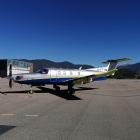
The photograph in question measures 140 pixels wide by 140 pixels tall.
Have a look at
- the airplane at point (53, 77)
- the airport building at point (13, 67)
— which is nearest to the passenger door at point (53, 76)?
the airplane at point (53, 77)

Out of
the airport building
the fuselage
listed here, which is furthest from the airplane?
the airport building

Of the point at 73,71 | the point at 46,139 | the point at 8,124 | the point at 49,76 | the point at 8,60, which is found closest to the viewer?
the point at 46,139

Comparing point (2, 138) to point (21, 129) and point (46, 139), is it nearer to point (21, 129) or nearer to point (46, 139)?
point (21, 129)

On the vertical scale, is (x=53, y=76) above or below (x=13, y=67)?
below

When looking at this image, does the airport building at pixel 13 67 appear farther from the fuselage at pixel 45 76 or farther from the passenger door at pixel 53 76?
the passenger door at pixel 53 76

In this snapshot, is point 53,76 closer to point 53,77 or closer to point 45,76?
point 53,77

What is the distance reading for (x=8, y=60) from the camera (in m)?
69.8

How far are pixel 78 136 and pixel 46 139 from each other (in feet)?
3.24

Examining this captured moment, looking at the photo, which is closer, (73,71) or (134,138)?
(134,138)

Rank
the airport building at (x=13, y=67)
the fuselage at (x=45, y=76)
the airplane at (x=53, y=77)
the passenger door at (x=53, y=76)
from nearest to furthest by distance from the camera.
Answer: the airplane at (x=53, y=77), the fuselage at (x=45, y=76), the passenger door at (x=53, y=76), the airport building at (x=13, y=67)

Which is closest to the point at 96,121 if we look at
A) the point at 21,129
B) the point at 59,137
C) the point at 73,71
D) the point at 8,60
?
the point at 59,137

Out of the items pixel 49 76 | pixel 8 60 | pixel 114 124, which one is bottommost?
pixel 114 124

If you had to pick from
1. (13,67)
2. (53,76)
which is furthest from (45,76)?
(13,67)

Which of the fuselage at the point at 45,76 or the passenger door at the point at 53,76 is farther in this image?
the passenger door at the point at 53,76
